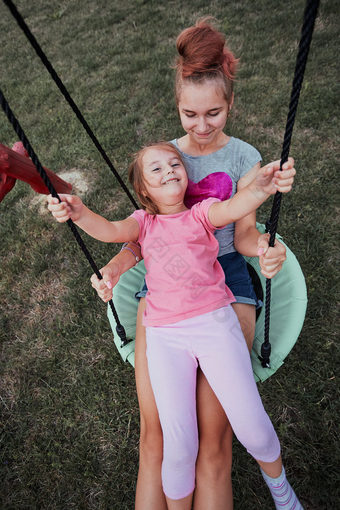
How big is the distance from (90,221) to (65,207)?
165 millimetres

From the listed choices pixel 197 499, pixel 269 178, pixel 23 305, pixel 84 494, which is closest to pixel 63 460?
pixel 84 494

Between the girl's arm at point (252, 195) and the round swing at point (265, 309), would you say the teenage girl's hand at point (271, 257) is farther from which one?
the girl's arm at point (252, 195)

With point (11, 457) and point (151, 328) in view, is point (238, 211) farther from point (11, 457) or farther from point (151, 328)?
point (11, 457)

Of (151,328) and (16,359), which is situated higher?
(151,328)

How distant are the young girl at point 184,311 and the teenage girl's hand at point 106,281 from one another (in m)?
0.14

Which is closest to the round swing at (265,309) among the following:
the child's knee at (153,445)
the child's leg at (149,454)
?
the child's leg at (149,454)

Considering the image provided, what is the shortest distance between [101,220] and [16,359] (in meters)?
1.40

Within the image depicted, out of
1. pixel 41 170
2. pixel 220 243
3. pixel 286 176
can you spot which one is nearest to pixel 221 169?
pixel 220 243

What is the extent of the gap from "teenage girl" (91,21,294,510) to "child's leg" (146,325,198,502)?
0.22 ft

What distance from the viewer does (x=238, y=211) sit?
1.25m

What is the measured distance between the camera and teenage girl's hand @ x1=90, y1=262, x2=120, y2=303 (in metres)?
1.46

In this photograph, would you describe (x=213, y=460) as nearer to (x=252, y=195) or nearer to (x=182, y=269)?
(x=182, y=269)

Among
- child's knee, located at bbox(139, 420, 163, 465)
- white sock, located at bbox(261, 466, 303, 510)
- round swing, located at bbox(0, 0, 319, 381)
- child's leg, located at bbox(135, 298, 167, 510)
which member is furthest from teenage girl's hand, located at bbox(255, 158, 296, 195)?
white sock, located at bbox(261, 466, 303, 510)

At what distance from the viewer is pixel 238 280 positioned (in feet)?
5.55
